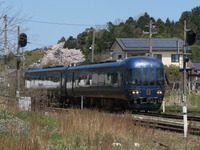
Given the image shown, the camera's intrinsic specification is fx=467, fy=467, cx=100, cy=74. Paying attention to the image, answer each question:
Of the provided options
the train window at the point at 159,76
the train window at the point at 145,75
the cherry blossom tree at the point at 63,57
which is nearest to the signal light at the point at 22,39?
the train window at the point at 145,75

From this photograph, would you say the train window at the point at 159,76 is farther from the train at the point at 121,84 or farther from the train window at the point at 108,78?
the train window at the point at 108,78

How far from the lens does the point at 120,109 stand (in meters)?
24.2

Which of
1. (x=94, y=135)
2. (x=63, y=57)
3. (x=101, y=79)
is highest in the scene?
(x=63, y=57)

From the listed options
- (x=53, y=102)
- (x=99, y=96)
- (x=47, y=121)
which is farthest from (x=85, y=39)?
(x=47, y=121)

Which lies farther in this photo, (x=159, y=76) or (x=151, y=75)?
(x=159, y=76)

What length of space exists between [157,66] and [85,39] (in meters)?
78.9

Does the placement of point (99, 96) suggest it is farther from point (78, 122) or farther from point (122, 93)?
point (78, 122)

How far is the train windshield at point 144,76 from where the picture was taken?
22219 millimetres

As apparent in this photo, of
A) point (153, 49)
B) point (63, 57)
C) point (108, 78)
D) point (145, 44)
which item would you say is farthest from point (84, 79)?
point (63, 57)

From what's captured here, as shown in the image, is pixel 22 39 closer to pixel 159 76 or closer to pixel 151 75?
pixel 151 75

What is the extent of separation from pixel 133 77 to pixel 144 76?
1.91 ft

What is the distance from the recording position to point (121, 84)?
74.1 ft

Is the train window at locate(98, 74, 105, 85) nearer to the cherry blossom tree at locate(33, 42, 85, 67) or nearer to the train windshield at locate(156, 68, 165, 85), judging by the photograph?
the train windshield at locate(156, 68, 165, 85)

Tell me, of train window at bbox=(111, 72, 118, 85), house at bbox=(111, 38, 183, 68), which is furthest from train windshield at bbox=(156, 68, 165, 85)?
house at bbox=(111, 38, 183, 68)
